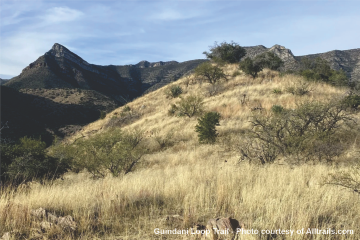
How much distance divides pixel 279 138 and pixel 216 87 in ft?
54.3

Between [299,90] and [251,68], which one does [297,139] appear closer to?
[299,90]

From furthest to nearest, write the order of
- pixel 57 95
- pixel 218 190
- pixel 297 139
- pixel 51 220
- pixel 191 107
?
pixel 57 95
pixel 191 107
pixel 297 139
pixel 218 190
pixel 51 220

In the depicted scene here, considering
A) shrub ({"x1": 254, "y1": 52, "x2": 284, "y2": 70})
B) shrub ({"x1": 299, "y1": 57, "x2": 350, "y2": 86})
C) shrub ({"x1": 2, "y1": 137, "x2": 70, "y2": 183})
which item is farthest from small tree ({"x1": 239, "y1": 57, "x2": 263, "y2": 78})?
shrub ({"x1": 2, "y1": 137, "x2": 70, "y2": 183})

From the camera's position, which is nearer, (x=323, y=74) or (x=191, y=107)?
(x=191, y=107)

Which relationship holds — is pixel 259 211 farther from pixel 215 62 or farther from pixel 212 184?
pixel 215 62

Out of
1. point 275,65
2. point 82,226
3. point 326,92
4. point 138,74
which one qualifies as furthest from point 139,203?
point 138,74

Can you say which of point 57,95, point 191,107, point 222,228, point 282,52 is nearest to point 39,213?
point 222,228

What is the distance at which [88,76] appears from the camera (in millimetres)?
131500

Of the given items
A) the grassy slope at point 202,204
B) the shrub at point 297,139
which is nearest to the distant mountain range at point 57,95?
the shrub at point 297,139

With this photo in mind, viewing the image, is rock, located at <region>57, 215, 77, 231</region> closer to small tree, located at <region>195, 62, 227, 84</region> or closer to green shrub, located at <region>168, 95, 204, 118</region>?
green shrub, located at <region>168, 95, 204, 118</region>

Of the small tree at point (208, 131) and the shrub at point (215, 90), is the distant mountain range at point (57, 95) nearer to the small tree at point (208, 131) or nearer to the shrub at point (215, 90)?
the shrub at point (215, 90)

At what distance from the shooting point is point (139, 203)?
12.6 ft

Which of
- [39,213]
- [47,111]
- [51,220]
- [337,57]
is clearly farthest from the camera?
[337,57]

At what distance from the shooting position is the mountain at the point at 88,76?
91.4 meters
